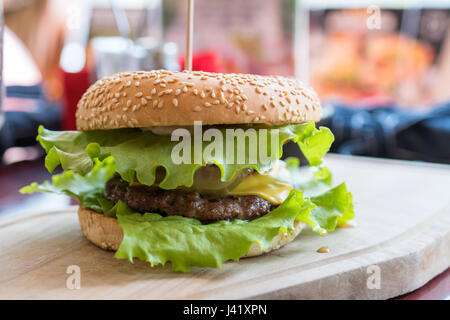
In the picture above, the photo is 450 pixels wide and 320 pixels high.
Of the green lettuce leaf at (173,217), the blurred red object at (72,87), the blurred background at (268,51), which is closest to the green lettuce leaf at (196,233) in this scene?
the green lettuce leaf at (173,217)

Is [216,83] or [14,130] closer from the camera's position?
[216,83]

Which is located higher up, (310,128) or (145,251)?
(310,128)

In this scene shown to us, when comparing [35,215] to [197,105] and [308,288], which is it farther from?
[308,288]

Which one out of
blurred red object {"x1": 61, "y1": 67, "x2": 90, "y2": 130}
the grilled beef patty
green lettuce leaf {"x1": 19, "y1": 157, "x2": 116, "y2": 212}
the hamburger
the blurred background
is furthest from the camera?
the blurred background

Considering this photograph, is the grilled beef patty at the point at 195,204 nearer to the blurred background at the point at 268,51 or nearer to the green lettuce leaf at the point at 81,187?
the green lettuce leaf at the point at 81,187

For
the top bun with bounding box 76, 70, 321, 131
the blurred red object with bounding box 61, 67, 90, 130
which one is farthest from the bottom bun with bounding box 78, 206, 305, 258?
the blurred red object with bounding box 61, 67, 90, 130

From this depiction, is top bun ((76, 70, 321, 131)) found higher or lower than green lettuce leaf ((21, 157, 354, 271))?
higher

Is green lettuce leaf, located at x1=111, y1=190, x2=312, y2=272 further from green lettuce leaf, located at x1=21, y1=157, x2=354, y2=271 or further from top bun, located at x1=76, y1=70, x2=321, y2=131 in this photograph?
top bun, located at x1=76, y1=70, x2=321, y2=131

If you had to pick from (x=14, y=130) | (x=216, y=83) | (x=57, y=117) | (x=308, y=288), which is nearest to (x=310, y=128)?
(x=216, y=83)
